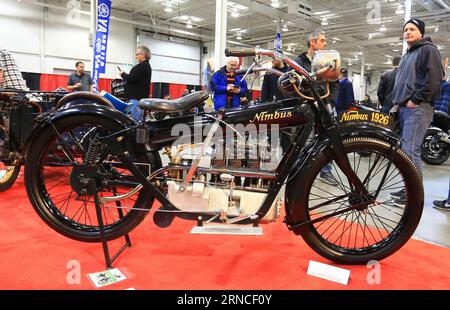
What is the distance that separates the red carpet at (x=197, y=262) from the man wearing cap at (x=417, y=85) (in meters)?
0.99

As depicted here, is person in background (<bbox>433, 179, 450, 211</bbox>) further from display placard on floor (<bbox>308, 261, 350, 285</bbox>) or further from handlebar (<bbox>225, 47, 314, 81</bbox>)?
handlebar (<bbox>225, 47, 314, 81</bbox>)

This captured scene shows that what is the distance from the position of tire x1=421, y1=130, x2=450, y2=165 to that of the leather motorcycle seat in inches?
215

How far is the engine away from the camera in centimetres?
188

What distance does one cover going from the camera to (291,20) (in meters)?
12.7

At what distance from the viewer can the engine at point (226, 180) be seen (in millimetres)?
1879

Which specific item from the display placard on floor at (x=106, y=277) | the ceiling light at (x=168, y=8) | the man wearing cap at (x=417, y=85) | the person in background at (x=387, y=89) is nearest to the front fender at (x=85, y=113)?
the display placard on floor at (x=106, y=277)

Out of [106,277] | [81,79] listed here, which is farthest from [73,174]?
[81,79]

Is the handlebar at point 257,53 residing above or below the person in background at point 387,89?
below

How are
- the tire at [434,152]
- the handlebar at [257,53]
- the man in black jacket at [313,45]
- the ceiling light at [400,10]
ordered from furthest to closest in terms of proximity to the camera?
the ceiling light at [400,10] < the tire at [434,152] < the man in black jacket at [313,45] < the handlebar at [257,53]

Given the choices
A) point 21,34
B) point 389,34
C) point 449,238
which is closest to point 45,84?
point 21,34

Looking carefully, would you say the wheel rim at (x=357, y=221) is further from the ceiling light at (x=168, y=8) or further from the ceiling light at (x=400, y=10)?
the ceiling light at (x=168, y=8)

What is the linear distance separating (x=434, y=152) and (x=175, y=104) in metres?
5.76

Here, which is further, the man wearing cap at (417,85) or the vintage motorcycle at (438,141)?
the vintage motorcycle at (438,141)
